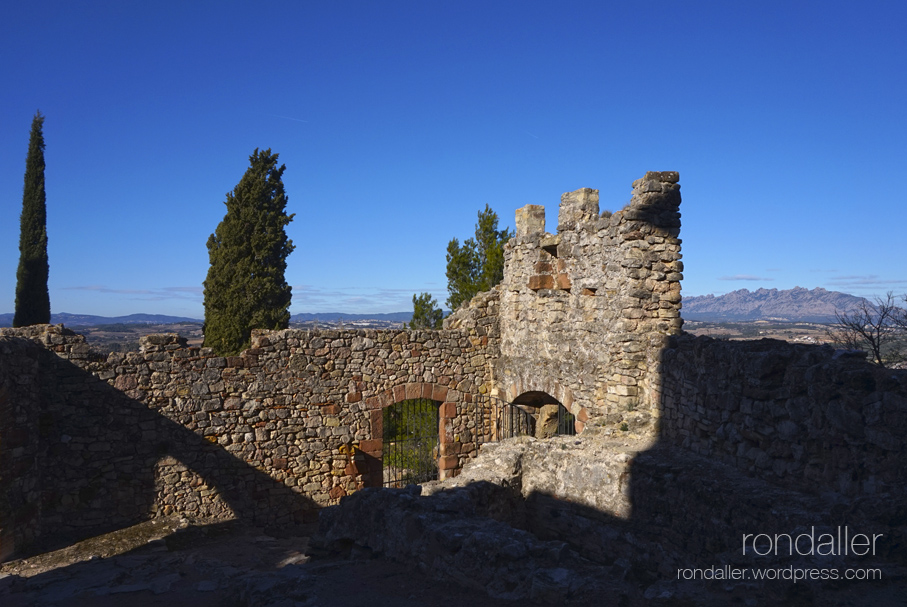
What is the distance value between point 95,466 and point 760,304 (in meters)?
55.4

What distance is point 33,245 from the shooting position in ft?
58.5

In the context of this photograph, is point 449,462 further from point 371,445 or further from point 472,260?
point 472,260

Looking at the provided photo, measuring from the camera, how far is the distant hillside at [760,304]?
4528 centimetres

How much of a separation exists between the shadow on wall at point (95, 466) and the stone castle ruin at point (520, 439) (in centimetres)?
3

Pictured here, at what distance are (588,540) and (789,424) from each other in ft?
8.05

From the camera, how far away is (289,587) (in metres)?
4.45

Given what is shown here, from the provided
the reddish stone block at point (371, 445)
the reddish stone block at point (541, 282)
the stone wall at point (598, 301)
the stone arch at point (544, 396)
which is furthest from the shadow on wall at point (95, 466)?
the reddish stone block at point (541, 282)

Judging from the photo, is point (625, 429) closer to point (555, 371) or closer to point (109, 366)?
point (555, 371)

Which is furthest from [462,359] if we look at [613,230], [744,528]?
[744,528]

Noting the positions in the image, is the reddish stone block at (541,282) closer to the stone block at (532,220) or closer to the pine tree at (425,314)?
the stone block at (532,220)

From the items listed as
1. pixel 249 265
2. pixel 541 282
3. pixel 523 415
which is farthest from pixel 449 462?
pixel 249 265

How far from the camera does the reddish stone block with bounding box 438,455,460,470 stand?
10.9 m

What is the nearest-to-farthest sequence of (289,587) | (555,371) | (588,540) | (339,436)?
(289,587) → (588,540) → (555,371) → (339,436)

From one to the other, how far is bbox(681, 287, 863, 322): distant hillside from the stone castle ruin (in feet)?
117
